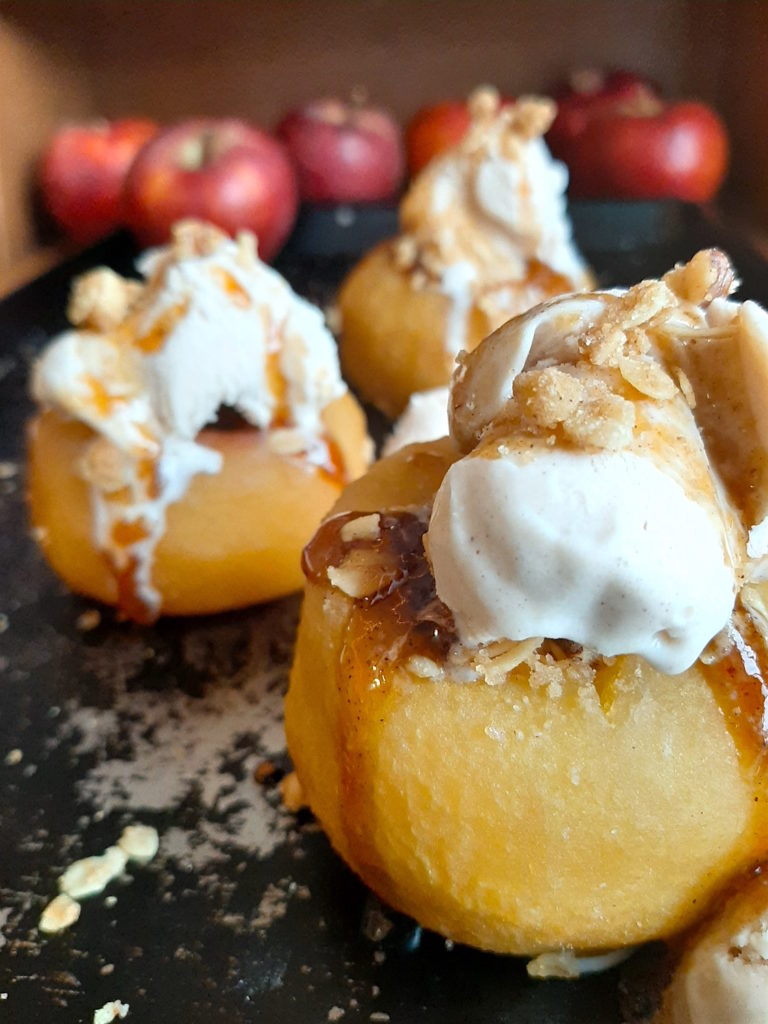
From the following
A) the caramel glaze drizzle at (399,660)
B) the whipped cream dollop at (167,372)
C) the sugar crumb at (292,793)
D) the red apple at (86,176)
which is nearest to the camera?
the caramel glaze drizzle at (399,660)

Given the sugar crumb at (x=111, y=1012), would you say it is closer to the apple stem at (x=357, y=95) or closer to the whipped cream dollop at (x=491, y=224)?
the whipped cream dollop at (x=491, y=224)

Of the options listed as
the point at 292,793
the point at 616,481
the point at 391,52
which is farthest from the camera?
the point at 391,52

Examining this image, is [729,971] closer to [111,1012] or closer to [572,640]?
[572,640]

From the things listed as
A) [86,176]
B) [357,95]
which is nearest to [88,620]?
[86,176]

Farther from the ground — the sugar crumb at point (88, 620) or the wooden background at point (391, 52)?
the wooden background at point (391, 52)

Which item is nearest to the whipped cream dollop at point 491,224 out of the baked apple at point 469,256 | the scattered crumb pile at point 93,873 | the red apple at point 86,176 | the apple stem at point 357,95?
the baked apple at point 469,256

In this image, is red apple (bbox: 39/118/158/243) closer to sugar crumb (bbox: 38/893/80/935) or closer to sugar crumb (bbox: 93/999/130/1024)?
sugar crumb (bbox: 38/893/80/935)

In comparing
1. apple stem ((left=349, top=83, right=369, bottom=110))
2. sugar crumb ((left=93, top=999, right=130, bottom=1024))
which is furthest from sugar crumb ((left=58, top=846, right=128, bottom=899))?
apple stem ((left=349, top=83, right=369, bottom=110))
